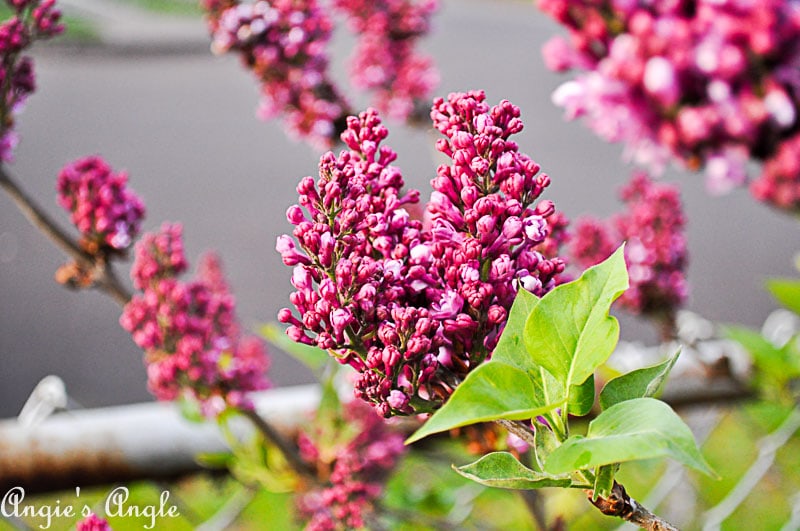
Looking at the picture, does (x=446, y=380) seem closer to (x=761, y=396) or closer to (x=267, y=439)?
(x=267, y=439)

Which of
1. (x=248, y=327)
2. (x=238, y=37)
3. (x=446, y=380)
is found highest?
(x=238, y=37)

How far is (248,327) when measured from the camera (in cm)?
363

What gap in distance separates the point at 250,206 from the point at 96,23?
17.3 ft

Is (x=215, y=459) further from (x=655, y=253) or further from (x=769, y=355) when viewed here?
(x=769, y=355)

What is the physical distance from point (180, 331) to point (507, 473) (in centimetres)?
49

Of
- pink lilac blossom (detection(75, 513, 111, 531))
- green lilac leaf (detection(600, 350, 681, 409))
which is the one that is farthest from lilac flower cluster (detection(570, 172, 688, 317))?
pink lilac blossom (detection(75, 513, 111, 531))

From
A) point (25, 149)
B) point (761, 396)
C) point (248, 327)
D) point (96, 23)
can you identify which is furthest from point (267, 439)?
point (96, 23)

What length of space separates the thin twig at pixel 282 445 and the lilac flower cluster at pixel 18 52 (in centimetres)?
34

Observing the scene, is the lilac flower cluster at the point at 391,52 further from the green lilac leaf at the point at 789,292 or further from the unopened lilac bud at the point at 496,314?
the unopened lilac bud at the point at 496,314

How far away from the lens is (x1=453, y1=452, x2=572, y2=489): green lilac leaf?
0.41 metres

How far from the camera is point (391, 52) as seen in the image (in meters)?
1.27

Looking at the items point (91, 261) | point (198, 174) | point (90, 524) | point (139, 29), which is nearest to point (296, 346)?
point (91, 261)

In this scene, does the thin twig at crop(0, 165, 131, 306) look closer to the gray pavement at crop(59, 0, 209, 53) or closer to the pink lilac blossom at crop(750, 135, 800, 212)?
the pink lilac blossom at crop(750, 135, 800, 212)

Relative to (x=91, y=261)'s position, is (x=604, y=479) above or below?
below
